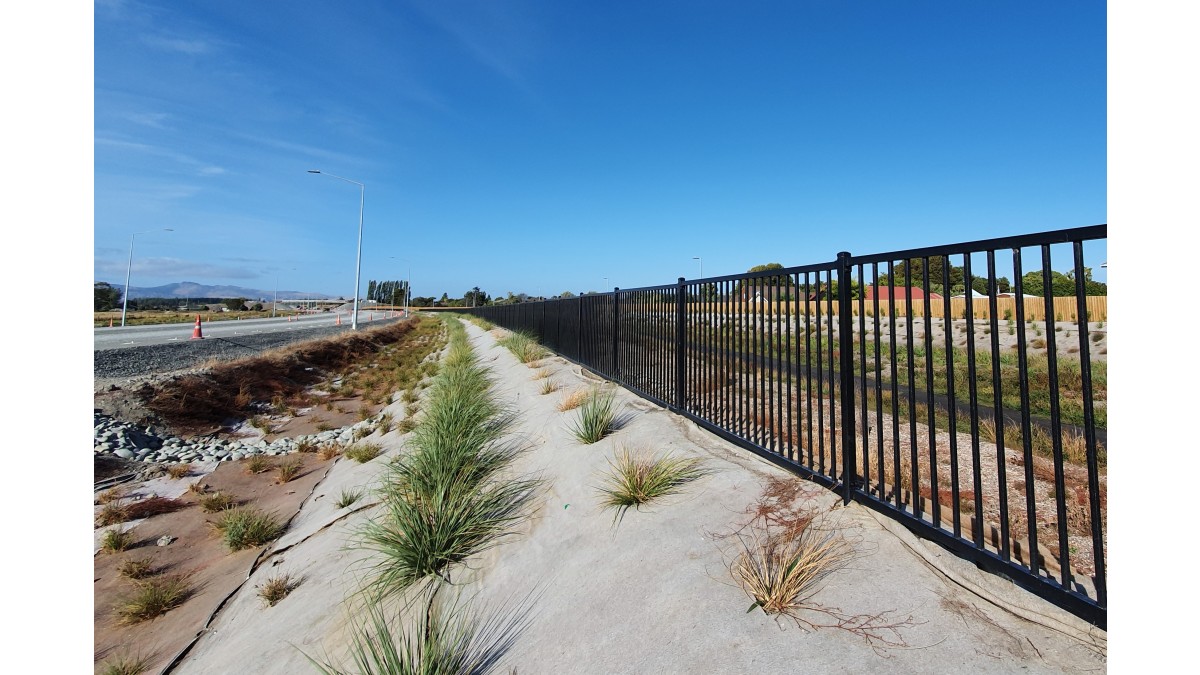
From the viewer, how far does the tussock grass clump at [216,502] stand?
7533 mm

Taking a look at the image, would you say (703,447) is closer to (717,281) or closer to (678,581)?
(717,281)

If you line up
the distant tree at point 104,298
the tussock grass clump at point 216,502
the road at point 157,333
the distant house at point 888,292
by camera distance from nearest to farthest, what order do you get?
the distant house at point 888,292 → the tussock grass clump at point 216,502 → the road at point 157,333 → the distant tree at point 104,298

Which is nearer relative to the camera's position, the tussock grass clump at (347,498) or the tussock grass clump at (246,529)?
the tussock grass clump at (246,529)

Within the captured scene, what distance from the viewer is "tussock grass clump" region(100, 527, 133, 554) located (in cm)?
642

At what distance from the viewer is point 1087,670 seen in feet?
6.51

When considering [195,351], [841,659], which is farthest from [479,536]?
[195,351]

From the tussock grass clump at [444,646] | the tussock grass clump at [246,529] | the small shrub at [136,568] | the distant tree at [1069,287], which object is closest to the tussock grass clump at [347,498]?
the tussock grass clump at [246,529]

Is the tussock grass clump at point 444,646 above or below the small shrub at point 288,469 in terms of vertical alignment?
above

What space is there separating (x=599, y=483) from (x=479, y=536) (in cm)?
116

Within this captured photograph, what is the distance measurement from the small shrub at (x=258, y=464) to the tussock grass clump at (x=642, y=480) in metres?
8.13

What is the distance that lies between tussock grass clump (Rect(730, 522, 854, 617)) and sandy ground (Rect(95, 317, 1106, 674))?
7 centimetres

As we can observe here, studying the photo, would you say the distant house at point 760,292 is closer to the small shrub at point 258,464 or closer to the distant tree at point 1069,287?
the distant tree at point 1069,287

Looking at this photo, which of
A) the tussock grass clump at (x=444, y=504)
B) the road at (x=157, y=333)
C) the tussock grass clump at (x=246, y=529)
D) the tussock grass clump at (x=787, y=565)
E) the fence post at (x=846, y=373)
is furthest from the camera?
the road at (x=157, y=333)

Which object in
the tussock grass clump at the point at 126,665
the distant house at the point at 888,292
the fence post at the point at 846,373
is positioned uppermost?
the distant house at the point at 888,292
